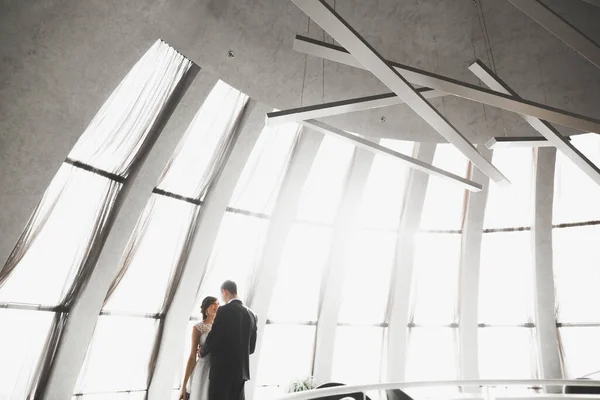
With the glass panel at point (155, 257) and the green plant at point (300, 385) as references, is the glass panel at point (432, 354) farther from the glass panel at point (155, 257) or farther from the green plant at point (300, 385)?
the glass panel at point (155, 257)

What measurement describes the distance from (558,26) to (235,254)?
7.38 metres

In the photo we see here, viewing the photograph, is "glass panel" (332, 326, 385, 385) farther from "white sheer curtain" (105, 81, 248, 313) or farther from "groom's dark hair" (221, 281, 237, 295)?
"groom's dark hair" (221, 281, 237, 295)

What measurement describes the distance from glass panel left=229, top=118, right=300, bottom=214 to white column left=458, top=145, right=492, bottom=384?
4605mm

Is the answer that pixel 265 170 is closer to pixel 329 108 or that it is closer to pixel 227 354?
pixel 329 108

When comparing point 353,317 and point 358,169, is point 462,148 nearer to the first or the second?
point 358,169

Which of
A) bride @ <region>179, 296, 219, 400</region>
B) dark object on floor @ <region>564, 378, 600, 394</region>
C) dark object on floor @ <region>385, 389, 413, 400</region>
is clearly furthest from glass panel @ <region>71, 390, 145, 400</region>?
dark object on floor @ <region>564, 378, 600, 394</region>

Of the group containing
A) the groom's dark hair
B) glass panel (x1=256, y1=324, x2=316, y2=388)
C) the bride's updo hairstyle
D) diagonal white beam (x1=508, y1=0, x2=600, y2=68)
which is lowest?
glass panel (x1=256, y1=324, x2=316, y2=388)

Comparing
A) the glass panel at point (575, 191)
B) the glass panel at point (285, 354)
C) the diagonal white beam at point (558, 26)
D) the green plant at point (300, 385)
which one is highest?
the glass panel at point (575, 191)

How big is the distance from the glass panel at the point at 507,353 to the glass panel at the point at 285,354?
4.51 m

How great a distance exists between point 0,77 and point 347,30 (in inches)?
171

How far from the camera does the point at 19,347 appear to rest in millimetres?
6316

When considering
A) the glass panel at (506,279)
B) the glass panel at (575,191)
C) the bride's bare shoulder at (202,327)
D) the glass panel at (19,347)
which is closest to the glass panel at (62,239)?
the glass panel at (19,347)

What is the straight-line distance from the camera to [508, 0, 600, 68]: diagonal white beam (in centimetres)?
275

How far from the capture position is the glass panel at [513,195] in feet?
31.8
